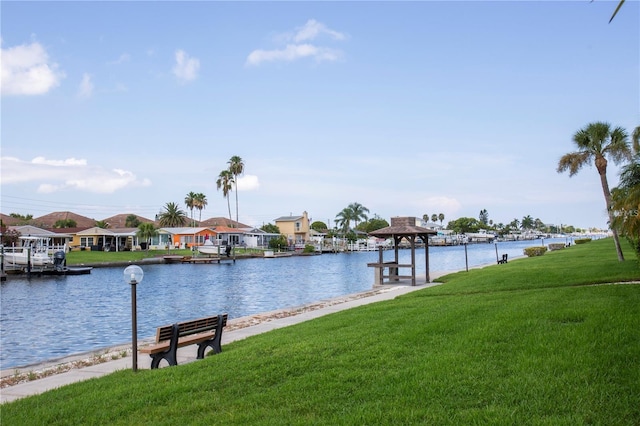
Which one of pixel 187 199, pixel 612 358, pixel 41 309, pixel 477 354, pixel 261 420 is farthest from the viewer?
pixel 187 199

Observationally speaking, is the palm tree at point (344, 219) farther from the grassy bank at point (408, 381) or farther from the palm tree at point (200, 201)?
the grassy bank at point (408, 381)

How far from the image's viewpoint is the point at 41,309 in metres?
28.7

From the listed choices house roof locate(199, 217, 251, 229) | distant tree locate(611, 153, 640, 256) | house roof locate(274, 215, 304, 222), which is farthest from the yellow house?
distant tree locate(611, 153, 640, 256)

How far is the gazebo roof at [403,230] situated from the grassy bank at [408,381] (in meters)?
18.1

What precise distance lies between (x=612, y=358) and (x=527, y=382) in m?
1.53

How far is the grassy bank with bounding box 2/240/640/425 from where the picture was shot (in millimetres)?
5828

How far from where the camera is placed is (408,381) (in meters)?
6.88

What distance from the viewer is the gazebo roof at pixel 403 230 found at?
29031 millimetres

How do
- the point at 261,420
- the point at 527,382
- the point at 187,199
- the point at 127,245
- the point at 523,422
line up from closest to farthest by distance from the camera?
the point at 523,422 → the point at 261,420 → the point at 527,382 → the point at 127,245 → the point at 187,199

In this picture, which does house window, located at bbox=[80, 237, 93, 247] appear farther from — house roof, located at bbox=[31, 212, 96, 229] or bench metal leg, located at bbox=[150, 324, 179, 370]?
bench metal leg, located at bbox=[150, 324, 179, 370]

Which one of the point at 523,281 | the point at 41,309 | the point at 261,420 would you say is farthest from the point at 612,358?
the point at 41,309

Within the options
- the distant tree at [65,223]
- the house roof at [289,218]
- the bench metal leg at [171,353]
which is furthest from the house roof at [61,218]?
the bench metal leg at [171,353]

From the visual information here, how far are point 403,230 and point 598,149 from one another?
10.8 metres

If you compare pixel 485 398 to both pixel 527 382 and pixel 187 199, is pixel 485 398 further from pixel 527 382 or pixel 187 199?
pixel 187 199
